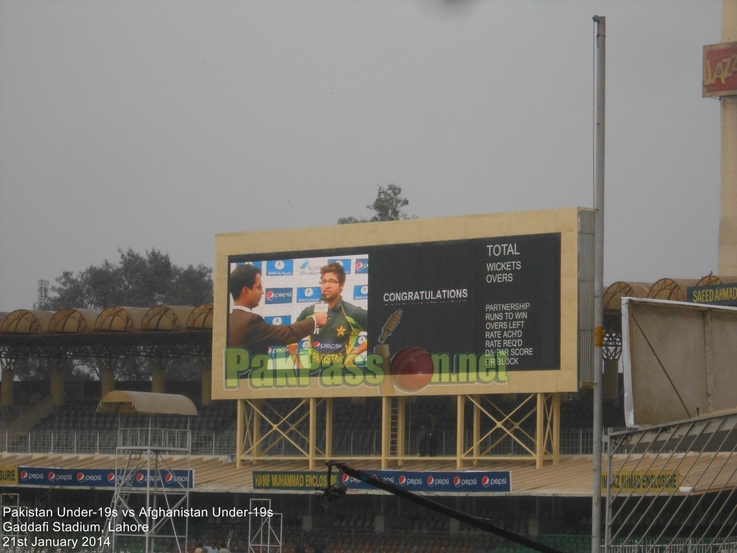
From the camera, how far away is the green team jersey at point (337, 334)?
43344 mm

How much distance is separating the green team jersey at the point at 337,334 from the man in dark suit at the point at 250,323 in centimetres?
80

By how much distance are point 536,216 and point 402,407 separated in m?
7.76

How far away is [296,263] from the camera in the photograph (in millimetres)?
44844

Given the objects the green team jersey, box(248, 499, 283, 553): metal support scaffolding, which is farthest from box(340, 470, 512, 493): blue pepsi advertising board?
the green team jersey

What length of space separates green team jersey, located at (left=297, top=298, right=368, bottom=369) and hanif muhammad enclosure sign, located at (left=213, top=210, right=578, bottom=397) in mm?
33

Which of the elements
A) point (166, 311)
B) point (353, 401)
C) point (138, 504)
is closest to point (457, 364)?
point (353, 401)

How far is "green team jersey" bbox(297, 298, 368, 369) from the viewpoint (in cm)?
4334

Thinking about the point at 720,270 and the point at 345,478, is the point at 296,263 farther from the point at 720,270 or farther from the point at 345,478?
the point at 720,270

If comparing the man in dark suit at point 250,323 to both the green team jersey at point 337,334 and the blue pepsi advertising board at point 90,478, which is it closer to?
the green team jersey at point 337,334

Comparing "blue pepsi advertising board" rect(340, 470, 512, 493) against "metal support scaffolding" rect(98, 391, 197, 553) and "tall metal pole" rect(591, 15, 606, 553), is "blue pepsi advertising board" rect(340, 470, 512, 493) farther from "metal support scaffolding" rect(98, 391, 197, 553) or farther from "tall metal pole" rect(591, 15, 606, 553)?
"tall metal pole" rect(591, 15, 606, 553)

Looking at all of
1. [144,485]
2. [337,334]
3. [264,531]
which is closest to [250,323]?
[337,334]

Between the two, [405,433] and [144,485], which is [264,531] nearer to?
[144,485]

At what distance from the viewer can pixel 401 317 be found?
4259 cm

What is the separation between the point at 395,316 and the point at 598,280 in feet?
78.7
